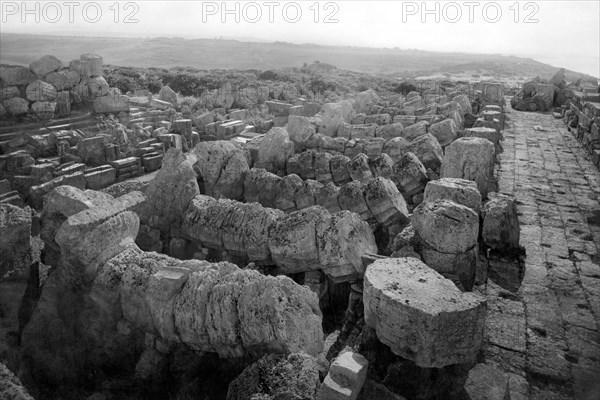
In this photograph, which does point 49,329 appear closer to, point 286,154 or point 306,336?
point 306,336

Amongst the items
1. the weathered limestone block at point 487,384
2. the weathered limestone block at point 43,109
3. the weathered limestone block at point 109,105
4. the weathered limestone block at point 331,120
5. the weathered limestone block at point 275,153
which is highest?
the weathered limestone block at point 109,105

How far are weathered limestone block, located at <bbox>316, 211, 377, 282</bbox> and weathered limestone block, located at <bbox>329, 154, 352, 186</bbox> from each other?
3.82m

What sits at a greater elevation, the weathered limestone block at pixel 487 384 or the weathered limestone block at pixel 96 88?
the weathered limestone block at pixel 96 88

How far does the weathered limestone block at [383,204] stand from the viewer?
753 cm

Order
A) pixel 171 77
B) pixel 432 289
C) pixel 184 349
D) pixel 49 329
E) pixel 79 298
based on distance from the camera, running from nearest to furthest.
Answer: pixel 432 289, pixel 184 349, pixel 49 329, pixel 79 298, pixel 171 77

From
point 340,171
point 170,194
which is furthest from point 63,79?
point 340,171

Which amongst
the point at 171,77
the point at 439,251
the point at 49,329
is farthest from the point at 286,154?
the point at 171,77

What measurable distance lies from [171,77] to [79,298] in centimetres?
3110

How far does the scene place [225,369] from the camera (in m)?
4.75

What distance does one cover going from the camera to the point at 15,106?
45.6ft

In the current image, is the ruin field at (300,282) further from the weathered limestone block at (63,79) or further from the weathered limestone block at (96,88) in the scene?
the weathered limestone block at (96,88)

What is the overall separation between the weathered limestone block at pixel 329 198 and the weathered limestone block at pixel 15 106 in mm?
10542

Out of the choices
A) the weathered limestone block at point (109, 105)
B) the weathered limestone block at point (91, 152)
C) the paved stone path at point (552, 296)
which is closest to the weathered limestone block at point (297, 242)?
the paved stone path at point (552, 296)

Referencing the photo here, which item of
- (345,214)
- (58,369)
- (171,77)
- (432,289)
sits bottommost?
(58,369)
